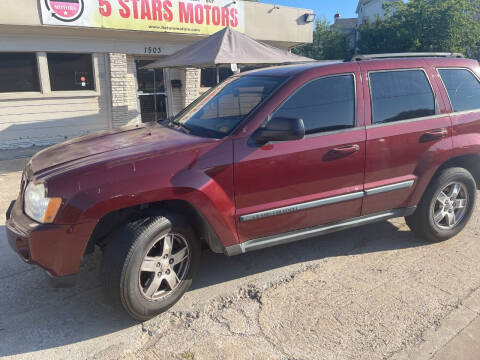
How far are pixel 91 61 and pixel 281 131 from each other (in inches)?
336

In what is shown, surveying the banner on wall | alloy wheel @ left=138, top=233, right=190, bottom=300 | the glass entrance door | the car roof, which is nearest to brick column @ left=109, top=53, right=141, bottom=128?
the glass entrance door

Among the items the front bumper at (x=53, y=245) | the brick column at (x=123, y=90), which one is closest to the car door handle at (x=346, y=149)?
the front bumper at (x=53, y=245)

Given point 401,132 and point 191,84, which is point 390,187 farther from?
point 191,84

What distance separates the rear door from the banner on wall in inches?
305

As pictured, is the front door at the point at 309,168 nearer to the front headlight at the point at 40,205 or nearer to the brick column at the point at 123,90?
the front headlight at the point at 40,205

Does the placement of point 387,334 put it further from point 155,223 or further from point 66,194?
point 66,194

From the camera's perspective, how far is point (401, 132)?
3670 millimetres

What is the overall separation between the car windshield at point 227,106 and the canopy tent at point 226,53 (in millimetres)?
2969

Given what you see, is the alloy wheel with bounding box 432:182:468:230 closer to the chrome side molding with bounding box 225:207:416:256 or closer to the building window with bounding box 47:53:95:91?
the chrome side molding with bounding box 225:207:416:256

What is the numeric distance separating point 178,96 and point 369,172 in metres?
9.13

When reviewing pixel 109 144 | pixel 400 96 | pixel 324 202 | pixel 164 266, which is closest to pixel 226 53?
pixel 400 96

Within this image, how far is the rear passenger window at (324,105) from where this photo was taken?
3324 mm

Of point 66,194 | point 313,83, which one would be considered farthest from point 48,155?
point 313,83

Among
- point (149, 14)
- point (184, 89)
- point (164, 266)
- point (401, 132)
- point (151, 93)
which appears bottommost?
point (164, 266)
